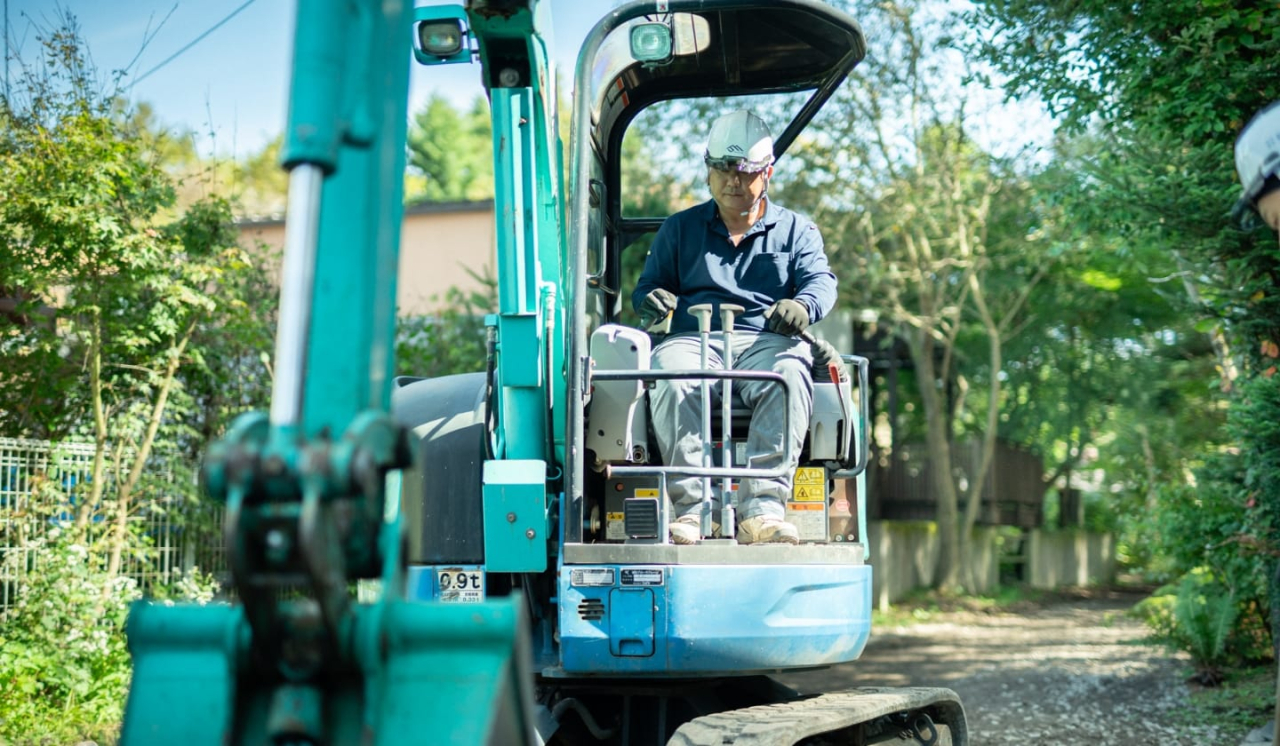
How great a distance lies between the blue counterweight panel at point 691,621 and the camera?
4.49 m

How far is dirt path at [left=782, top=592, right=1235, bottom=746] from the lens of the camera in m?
8.81

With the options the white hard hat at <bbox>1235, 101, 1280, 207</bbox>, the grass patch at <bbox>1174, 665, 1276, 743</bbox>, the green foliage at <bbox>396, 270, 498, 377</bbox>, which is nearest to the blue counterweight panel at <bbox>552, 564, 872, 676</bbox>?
the white hard hat at <bbox>1235, 101, 1280, 207</bbox>

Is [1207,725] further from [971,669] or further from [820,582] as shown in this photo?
[820,582]

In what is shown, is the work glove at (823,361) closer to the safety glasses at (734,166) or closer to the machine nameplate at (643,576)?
the safety glasses at (734,166)

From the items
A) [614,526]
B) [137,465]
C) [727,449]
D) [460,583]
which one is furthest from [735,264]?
[137,465]

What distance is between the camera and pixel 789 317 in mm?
5074

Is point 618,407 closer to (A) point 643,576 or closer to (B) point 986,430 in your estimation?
(A) point 643,576

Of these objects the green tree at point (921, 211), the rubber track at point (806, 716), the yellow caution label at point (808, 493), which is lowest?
the rubber track at point (806, 716)

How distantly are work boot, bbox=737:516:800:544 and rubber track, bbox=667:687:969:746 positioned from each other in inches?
23.5

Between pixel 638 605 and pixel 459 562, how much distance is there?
81 centimetres

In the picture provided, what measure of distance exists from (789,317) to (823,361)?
349 mm

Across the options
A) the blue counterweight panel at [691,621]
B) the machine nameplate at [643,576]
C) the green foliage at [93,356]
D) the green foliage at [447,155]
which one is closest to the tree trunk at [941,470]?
the green foliage at [93,356]

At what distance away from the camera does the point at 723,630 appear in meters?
4.54

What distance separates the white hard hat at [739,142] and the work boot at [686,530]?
151 cm
